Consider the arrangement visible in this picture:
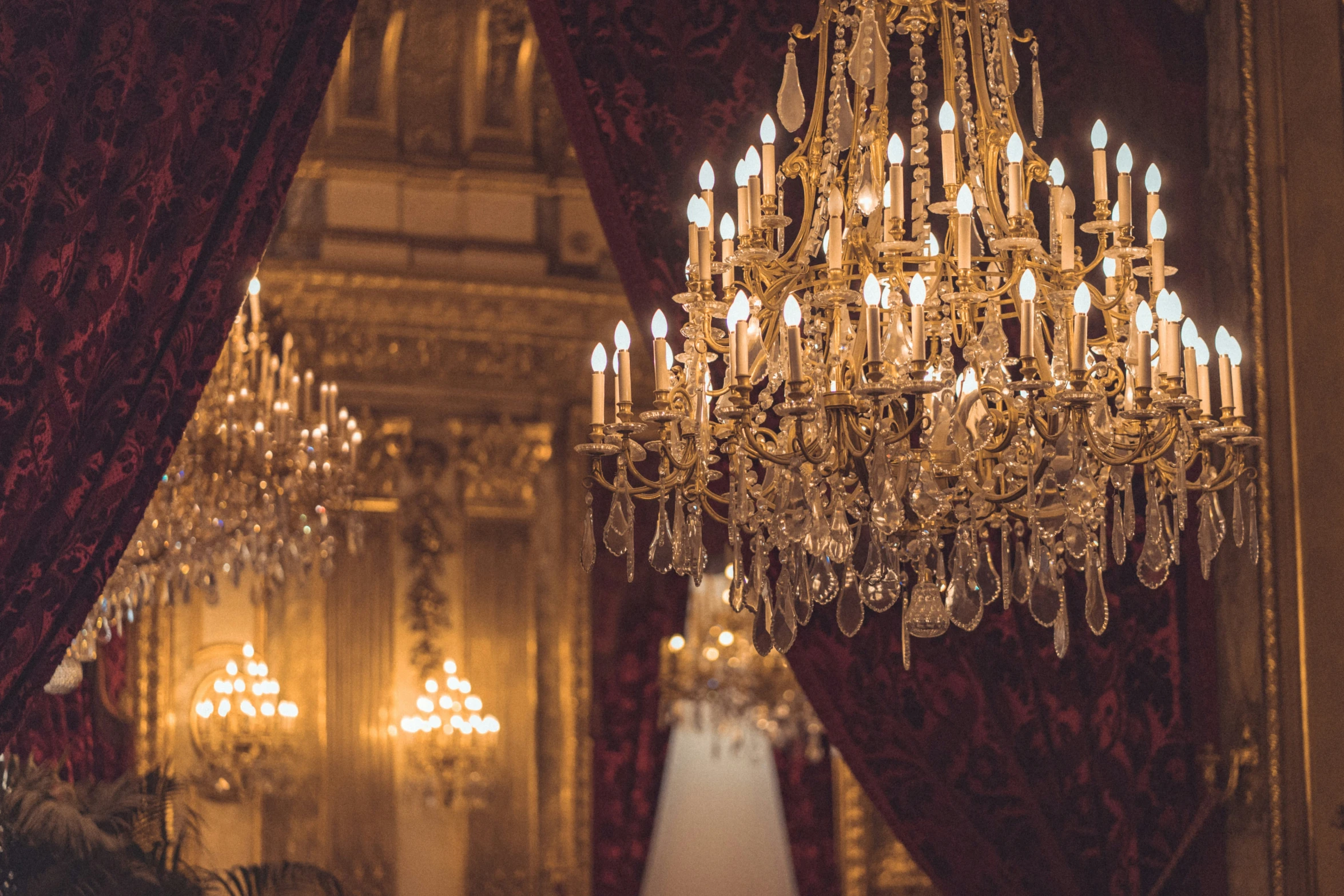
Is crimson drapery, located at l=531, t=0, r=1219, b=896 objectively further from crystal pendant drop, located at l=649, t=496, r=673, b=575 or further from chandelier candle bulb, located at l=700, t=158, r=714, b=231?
crystal pendant drop, located at l=649, t=496, r=673, b=575

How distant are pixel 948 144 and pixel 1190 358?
0.62m

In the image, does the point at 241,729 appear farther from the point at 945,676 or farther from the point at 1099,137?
the point at 1099,137

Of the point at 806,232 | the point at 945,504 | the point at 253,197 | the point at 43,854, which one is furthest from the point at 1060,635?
the point at 43,854

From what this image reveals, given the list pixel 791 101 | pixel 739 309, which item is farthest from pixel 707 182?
pixel 739 309

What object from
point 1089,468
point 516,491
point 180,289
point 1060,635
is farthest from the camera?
point 516,491

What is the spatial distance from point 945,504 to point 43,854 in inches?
111

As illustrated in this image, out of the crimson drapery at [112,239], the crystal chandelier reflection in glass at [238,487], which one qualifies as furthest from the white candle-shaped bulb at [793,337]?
the crystal chandelier reflection in glass at [238,487]

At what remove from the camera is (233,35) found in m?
4.36

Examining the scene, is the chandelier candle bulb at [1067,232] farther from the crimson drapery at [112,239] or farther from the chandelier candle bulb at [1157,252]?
the crimson drapery at [112,239]

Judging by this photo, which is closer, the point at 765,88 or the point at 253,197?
the point at 253,197

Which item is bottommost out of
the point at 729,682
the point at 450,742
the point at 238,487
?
the point at 450,742

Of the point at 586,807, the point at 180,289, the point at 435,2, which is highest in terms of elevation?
the point at 435,2

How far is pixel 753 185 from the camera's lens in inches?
149

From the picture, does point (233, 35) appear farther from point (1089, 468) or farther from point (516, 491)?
point (516, 491)
